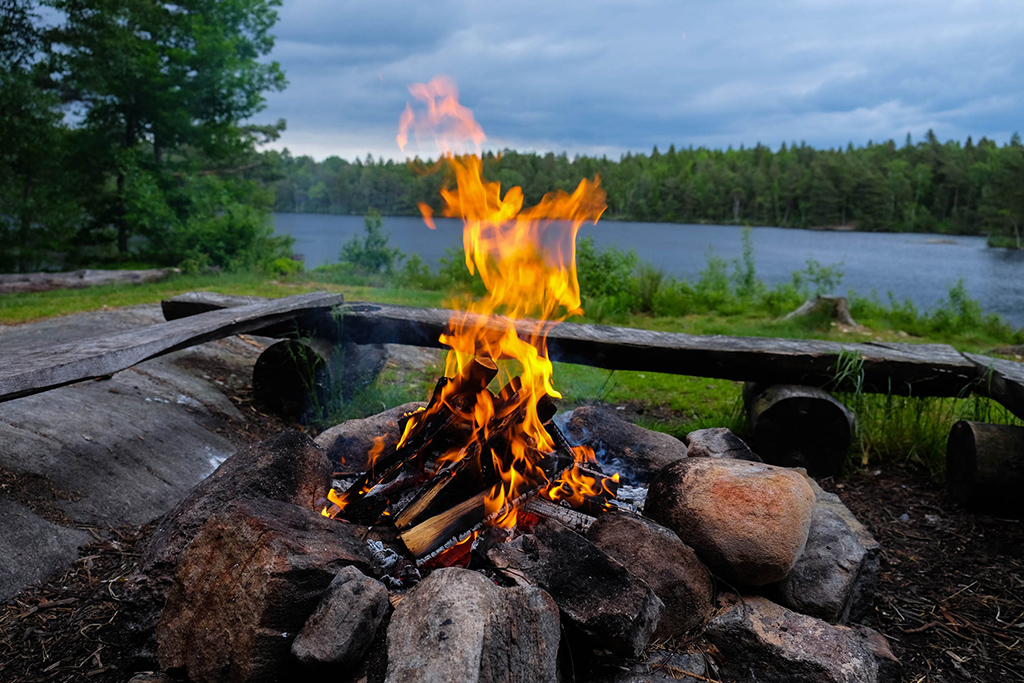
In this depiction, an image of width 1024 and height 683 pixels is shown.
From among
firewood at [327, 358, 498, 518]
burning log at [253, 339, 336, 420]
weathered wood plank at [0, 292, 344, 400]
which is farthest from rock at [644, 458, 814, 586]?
burning log at [253, 339, 336, 420]

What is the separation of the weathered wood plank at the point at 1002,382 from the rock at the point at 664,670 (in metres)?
3.44

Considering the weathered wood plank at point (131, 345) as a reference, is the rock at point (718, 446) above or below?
below

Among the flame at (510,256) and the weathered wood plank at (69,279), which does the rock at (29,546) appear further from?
the weathered wood plank at (69,279)

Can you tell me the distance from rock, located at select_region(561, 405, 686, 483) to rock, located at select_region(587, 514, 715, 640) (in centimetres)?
86

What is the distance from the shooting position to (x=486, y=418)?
3451 millimetres

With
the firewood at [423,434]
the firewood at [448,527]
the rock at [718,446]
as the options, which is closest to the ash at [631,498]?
the rock at [718,446]

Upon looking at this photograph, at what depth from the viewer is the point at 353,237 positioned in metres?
18.3

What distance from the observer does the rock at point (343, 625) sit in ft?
7.00

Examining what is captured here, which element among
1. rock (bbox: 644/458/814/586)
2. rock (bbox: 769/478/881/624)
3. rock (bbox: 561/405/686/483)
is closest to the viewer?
rock (bbox: 644/458/814/586)

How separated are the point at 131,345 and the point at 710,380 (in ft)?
21.4

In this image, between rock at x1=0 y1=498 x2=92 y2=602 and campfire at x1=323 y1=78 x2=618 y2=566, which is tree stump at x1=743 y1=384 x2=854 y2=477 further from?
rock at x1=0 y1=498 x2=92 y2=602

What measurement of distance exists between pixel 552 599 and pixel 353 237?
55.9 feet

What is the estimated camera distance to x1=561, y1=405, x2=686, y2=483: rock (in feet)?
12.6

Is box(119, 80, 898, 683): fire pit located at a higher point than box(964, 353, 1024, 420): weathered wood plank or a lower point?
lower
